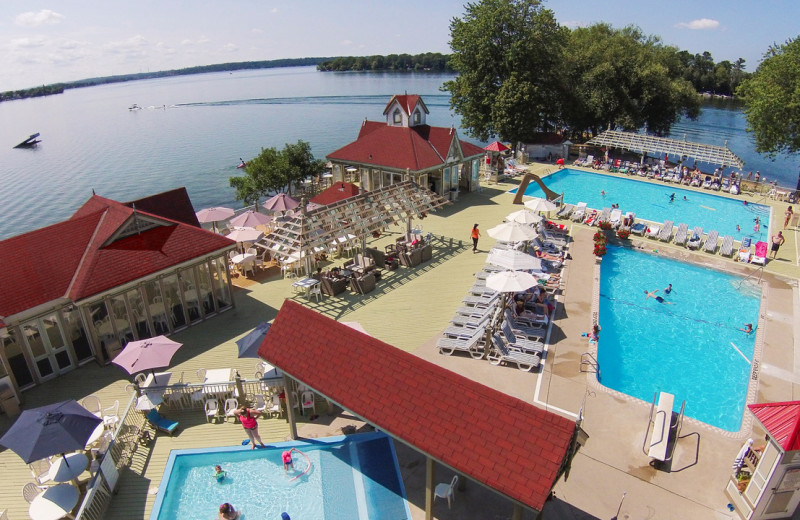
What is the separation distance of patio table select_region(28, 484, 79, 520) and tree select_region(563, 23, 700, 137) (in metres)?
48.2

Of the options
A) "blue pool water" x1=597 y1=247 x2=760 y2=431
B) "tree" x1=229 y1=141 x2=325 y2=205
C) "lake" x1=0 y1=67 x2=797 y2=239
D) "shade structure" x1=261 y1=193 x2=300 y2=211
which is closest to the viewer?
"blue pool water" x1=597 y1=247 x2=760 y2=431

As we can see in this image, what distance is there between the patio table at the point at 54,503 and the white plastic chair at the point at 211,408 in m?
3.23

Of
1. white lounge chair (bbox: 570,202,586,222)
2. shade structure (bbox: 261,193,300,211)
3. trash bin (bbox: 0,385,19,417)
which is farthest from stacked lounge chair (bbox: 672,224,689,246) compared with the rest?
trash bin (bbox: 0,385,19,417)

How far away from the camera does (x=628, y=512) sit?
31.9 feet

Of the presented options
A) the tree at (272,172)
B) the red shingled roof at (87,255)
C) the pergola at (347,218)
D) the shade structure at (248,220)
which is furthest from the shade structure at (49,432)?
the tree at (272,172)

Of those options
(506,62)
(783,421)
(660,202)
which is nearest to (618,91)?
(506,62)

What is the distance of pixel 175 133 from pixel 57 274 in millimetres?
98381

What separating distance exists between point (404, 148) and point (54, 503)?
2538 centimetres

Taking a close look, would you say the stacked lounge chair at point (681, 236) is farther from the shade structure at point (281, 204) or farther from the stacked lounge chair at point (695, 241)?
the shade structure at point (281, 204)

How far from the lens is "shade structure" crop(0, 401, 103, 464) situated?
915cm

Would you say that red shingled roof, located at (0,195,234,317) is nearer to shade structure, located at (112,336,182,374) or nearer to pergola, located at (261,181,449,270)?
A: pergola, located at (261,181,449,270)

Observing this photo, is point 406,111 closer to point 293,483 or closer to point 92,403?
point 92,403

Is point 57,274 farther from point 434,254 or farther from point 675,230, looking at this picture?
point 675,230

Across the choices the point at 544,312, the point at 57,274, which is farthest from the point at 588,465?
the point at 57,274
